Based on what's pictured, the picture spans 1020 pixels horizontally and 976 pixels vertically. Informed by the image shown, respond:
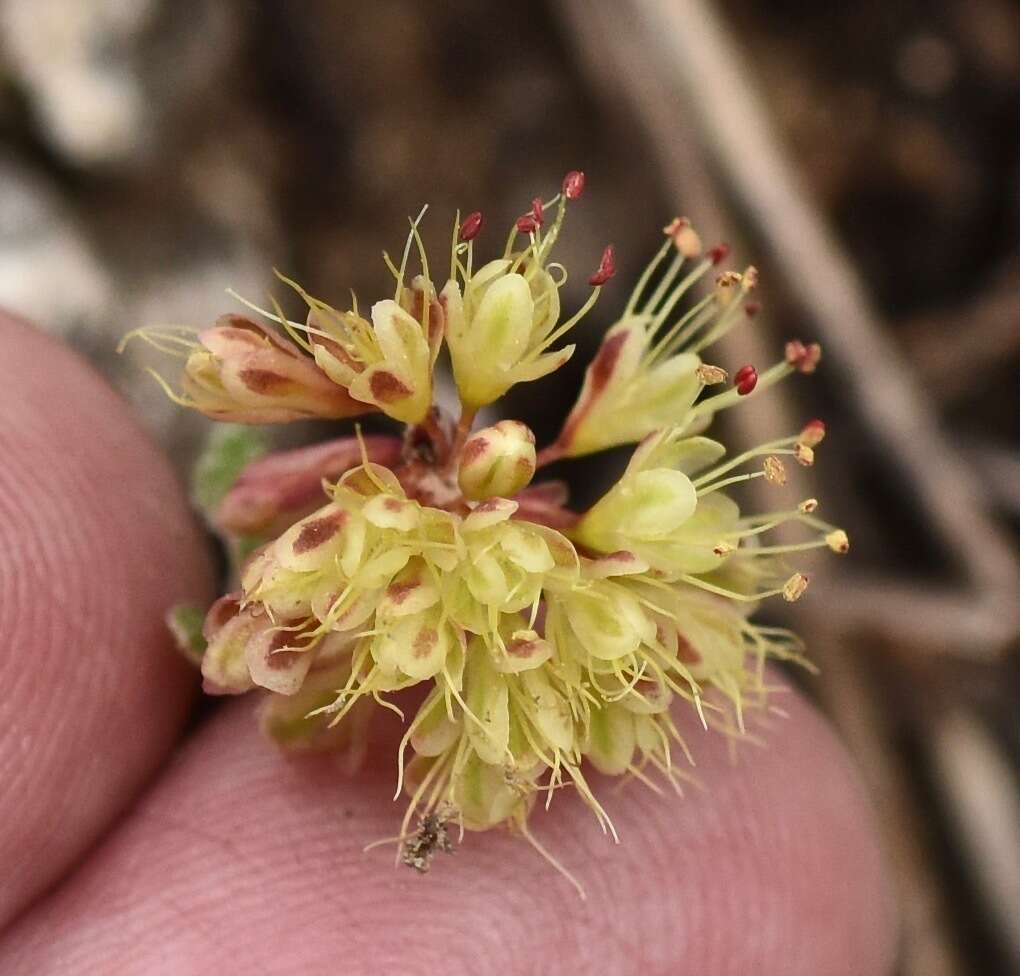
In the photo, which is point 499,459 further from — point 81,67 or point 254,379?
point 81,67

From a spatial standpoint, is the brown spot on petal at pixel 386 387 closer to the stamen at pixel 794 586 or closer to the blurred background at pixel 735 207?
the stamen at pixel 794 586

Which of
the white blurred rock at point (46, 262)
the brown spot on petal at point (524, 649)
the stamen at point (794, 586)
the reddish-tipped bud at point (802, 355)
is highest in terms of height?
the white blurred rock at point (46, 262)

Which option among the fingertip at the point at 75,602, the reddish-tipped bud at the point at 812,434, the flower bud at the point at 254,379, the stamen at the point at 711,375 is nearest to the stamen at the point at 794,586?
the reddish-tipped bud at the point at 812,434

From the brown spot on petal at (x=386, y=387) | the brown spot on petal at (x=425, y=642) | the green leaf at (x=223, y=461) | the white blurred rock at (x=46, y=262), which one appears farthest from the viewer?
the white blurred rock at (x=46, y=262)

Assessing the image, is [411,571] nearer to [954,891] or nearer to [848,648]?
[848,648]

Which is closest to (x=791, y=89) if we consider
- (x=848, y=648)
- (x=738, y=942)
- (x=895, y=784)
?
(x=848, y=648)
